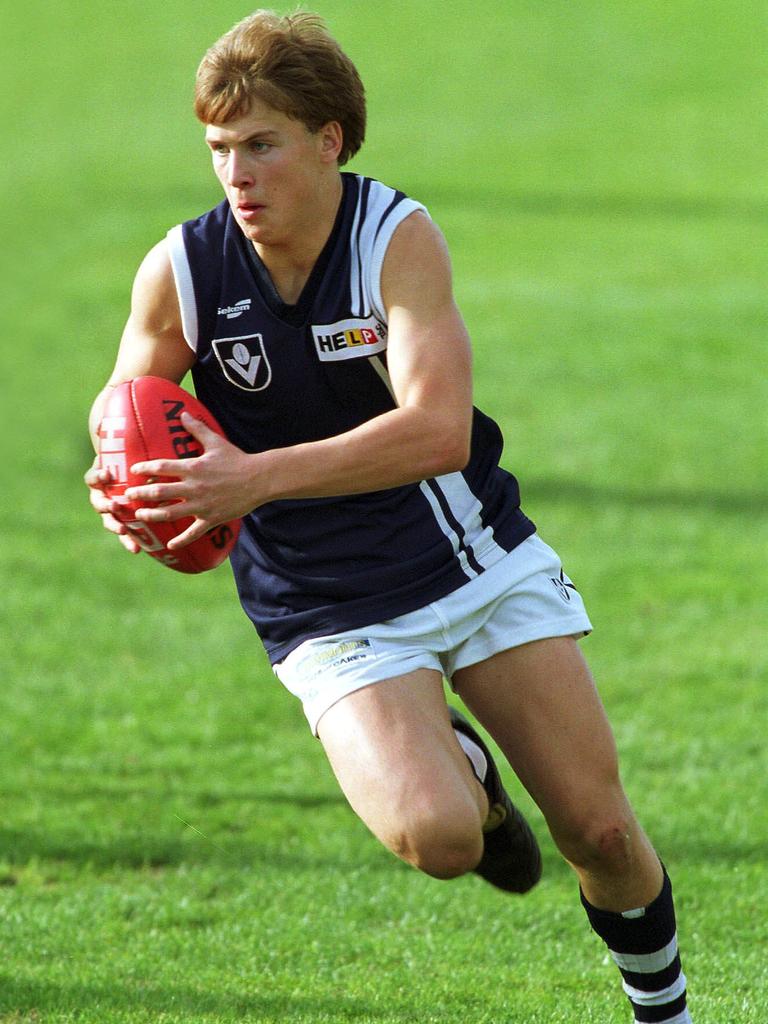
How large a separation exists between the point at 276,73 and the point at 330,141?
9.8 inches

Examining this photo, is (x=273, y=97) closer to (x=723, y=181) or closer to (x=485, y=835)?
(x=485, y=835)

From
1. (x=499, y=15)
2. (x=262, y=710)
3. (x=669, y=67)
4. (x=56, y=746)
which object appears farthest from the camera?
(x=499, y=15)

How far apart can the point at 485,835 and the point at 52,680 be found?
4.48 meters

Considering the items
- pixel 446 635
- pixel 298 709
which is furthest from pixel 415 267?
pixel 298 709

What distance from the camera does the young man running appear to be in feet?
13.2

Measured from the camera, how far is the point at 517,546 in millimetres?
4477

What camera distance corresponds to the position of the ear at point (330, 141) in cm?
422

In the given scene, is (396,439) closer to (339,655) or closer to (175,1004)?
(339,655)

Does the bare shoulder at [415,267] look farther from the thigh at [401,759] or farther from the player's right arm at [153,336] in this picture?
the thigh at [401,759]

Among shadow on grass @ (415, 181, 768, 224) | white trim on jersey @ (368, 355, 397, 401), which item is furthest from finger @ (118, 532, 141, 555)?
shadow on grass @ (415, 181, 768, 224)

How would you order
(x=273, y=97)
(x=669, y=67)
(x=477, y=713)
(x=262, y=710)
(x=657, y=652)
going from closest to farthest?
(x=273, y=97) → (x=477, y=713) → (x=262, y=710) → (x=657, y=652) → (x=669, y=67)

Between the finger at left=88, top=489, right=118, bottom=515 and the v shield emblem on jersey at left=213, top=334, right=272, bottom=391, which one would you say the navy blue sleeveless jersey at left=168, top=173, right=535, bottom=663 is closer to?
the v shield emblem on jersey at left=213, top=334, right=272, bottom=391

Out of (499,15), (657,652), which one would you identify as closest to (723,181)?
(499,15)

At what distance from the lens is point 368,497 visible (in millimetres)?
4375
